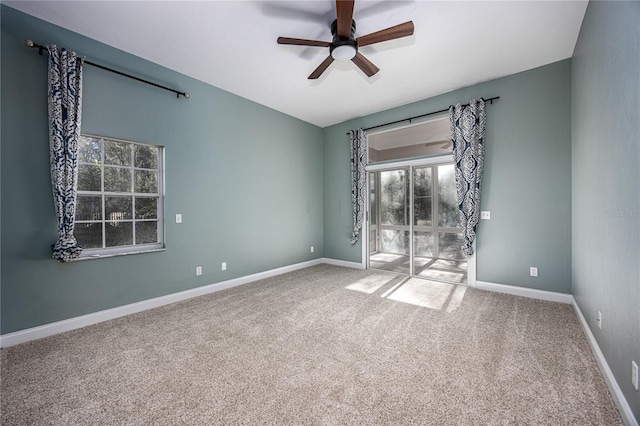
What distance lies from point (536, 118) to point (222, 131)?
4.43m

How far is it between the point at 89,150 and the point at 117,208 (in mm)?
683

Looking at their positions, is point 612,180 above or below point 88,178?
below

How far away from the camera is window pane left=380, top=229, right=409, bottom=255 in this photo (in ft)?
15.9

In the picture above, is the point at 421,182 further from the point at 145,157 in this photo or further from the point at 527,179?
the point at 145,157

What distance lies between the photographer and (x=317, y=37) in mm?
2758

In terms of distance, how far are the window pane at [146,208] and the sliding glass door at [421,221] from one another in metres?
3.79

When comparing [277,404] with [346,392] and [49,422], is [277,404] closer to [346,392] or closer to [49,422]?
[346,392]

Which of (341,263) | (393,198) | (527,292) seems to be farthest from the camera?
(341,263)

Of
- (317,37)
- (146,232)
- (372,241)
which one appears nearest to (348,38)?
(317,37)

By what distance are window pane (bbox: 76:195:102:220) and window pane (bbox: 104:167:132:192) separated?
0.18 m

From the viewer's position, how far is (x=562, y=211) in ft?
10.7

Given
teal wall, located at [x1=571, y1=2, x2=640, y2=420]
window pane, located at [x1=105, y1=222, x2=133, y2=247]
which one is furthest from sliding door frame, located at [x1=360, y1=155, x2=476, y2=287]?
window pane, located at [x1=105, y1=222, x2=133, y2=247]

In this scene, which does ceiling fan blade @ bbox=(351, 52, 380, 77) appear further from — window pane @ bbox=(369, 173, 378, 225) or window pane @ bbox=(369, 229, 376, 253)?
window pane @ bbox=(369, 229, 376, 253)

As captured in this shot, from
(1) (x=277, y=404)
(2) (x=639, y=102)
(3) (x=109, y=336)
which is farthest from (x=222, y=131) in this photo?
(2) (x=639, y=102)
